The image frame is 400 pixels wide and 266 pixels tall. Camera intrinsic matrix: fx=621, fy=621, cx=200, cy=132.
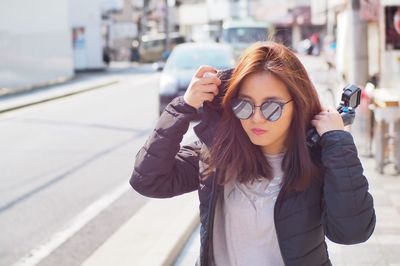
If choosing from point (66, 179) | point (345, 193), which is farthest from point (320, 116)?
point (66, 179)

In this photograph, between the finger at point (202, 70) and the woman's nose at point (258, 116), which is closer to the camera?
the woman's nose at point (258, 116)

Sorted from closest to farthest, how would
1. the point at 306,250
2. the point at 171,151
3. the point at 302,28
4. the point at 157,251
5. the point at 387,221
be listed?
the point at 306,250 < the point at 171,151 < the point at 157,251 < the point at 387,221 < the point at 302,28

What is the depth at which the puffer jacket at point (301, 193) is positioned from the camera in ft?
6.22

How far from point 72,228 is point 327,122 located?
168 inches

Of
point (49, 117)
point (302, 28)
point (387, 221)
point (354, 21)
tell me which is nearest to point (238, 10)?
point (302, 28)

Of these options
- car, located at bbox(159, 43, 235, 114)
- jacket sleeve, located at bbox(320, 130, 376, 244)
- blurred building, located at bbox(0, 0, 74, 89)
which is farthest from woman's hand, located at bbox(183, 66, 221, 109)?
blurred building, located at bbox(0, 0, 74, 89)

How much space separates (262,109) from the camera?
1978 mm

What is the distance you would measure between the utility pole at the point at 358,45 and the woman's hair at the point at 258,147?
7122 millimetres

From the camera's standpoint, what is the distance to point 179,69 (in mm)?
12492

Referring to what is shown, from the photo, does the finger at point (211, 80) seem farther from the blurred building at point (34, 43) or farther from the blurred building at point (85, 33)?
the blurred building at point (85, 33)

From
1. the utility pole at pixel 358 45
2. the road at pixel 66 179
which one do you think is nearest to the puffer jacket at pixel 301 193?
the road at pixel 66 179

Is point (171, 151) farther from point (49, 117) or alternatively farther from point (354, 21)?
point (49, 117)

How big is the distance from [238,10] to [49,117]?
46804 millimetres

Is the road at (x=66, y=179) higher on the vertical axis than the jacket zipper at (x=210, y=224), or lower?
lower
